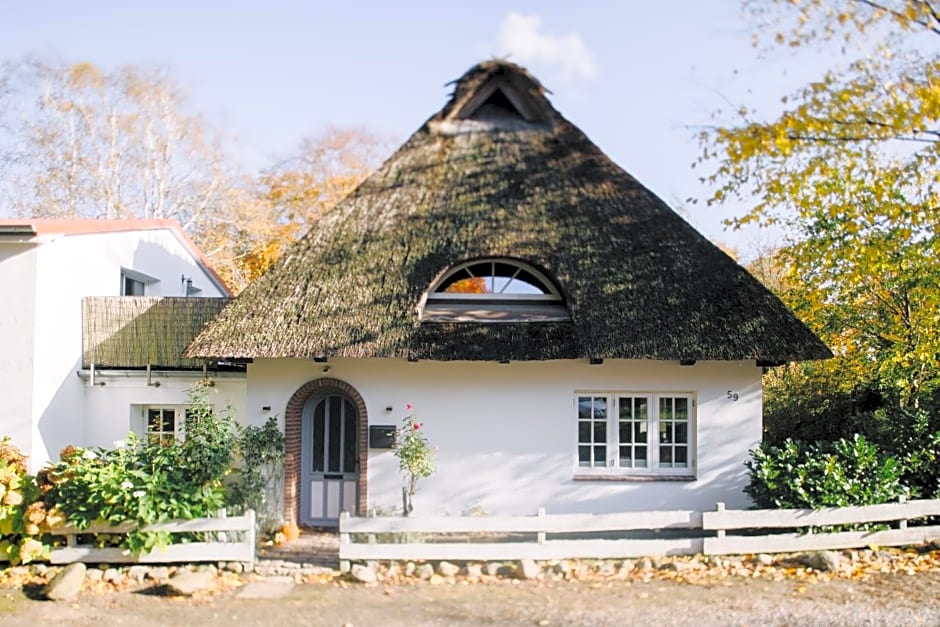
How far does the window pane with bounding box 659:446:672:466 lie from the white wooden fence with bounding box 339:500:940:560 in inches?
75.5

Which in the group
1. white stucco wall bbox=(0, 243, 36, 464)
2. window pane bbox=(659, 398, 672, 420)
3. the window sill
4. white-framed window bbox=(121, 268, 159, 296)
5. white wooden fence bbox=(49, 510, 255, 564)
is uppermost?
white-framed window bbox=(121, 268, 159, 296)

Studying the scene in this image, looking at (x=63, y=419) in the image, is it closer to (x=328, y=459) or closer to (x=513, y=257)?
(x=328, y=459)

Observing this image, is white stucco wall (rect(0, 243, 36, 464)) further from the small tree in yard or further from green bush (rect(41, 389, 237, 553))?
the small tree in yard

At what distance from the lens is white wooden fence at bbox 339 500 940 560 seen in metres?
9.36

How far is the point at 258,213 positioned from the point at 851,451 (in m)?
22.8

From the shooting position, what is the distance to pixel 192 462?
1003 centimetres

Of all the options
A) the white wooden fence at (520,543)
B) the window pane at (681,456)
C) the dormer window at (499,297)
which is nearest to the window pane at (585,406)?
the dormer window at (499,297)

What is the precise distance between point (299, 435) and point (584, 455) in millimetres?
4255

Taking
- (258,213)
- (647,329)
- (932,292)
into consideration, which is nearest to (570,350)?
(647,329)

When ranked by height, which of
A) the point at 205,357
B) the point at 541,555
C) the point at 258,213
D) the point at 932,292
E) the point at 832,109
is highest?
the point at 258,213

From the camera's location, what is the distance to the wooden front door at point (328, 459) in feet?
38.8

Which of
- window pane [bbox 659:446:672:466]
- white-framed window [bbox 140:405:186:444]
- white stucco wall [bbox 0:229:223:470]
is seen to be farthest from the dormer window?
white stucco wall [bbox 0:229:223:470]

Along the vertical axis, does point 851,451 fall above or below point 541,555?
above

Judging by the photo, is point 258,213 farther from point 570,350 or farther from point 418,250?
point 570,350
